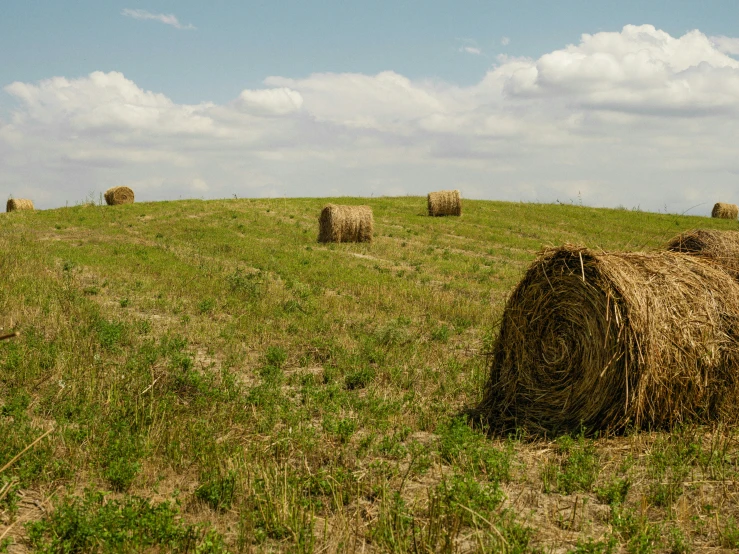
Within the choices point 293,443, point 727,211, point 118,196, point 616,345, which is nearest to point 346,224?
point 118,196

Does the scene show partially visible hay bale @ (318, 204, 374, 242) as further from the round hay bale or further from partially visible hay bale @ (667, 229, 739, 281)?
the round hay bale

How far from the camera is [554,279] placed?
28.0ft

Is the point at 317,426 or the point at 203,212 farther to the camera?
the point at 203,212

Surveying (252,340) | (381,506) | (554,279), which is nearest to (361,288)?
(252,340)

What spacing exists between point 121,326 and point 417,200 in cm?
3675

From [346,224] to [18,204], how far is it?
82.8ft

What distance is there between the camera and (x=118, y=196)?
136 feet

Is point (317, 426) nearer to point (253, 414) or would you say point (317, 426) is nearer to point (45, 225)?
point (253, 414)

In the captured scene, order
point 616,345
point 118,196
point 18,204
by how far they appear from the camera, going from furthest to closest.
Answer: point 18,204
point 118,196
point 616,345

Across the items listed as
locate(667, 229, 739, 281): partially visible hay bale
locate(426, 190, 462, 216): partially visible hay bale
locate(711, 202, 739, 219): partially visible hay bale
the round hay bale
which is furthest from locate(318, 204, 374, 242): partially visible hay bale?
locate(711, 202, 739, 219): partially visible hay bale

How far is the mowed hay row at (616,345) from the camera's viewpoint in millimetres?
7703

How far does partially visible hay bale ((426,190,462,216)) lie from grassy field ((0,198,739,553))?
2190cm

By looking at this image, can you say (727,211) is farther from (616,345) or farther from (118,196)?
(616,345)

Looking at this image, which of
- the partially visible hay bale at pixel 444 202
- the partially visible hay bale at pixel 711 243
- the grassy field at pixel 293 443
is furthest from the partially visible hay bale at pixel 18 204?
the partially visible hay bale at pixel 711 243
